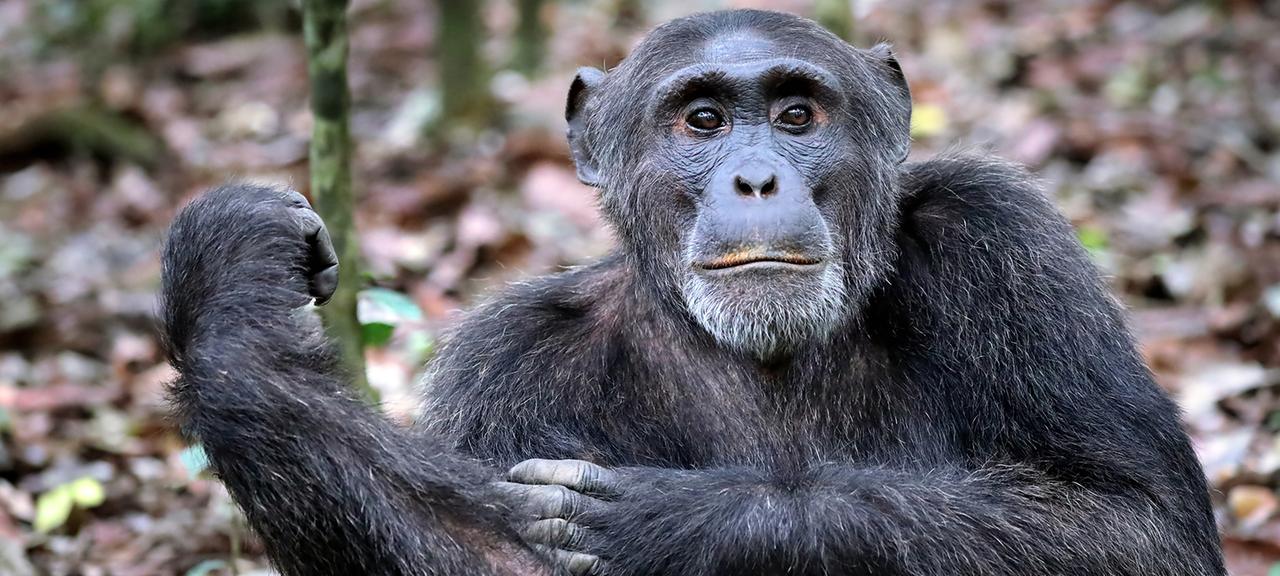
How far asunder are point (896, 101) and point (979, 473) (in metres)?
1.47

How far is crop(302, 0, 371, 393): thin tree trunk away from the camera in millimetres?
6332

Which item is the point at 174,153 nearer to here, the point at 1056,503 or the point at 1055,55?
the point at 1055,55

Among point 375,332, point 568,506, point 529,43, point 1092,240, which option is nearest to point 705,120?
point 568,506

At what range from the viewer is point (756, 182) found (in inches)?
194

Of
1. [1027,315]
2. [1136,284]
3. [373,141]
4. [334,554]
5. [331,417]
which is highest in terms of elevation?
[1027,315]

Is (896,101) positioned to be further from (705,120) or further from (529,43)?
(529,43)

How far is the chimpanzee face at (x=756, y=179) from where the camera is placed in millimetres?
4938

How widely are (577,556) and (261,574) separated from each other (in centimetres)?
240

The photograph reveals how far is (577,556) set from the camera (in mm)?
4797

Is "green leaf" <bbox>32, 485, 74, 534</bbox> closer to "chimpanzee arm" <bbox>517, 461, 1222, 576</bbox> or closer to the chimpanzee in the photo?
the chimpanzee

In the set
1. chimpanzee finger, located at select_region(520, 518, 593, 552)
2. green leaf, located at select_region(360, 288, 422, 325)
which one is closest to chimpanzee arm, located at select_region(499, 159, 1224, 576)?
chimpanzee finger, located at select_region(520, 518, 593, 552)

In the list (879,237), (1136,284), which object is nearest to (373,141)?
(1136,284)

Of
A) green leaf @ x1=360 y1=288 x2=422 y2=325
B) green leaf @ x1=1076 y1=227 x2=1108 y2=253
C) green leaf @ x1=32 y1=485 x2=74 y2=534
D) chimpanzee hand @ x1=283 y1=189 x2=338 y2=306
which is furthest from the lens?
green leaf @ x1=1076 y1=227 x2=1108 y2=253

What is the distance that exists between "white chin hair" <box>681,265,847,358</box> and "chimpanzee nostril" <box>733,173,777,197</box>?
25cm
